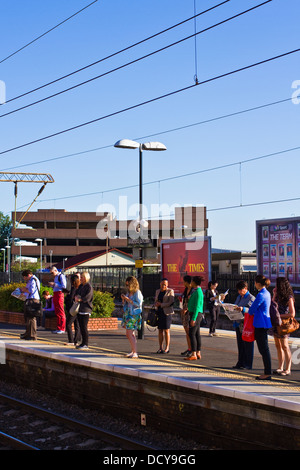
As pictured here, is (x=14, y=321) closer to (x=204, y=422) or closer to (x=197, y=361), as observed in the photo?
(x=197, y=361)

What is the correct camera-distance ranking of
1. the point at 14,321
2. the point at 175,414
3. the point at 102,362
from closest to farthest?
1. the point at 175,414
2. the point at 102,362
3. the point at 14,321

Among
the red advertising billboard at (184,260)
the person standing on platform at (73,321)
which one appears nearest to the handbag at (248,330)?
the person standing on platform at (73,321)

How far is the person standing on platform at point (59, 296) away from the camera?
16.9 meters

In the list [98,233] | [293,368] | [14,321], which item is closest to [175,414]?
[293,368]

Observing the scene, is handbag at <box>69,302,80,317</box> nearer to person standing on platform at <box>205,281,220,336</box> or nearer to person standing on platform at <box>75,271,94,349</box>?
person standing on platform at <box>75,271,94,349</box>

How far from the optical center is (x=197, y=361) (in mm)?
12133

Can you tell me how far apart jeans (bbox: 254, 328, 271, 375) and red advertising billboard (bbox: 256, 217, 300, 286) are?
14.1 metres

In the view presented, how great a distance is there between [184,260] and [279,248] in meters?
5.81

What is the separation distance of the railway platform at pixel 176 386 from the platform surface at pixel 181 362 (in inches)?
0.6

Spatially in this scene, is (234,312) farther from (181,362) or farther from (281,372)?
(181,362)

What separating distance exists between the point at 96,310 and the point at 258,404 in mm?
10786
